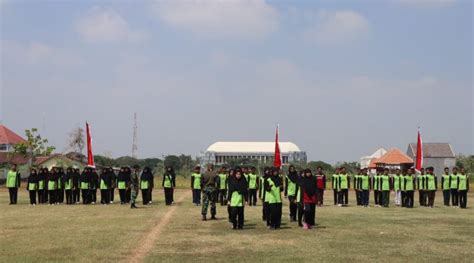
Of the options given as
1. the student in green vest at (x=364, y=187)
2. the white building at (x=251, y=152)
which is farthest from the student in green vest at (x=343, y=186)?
the white building at (x=251, y=152)

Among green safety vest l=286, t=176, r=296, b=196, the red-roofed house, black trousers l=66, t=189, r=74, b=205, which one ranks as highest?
the red-roofed house

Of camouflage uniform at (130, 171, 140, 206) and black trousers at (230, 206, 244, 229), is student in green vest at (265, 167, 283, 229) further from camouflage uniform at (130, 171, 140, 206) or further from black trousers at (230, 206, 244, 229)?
camouflage uniform at (130, 171, 140, 206)

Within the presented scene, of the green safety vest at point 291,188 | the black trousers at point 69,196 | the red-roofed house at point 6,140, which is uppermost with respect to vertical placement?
the red-roofed house at point 6,140

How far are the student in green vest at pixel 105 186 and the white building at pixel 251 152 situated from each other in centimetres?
10028

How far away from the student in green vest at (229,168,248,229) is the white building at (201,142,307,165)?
110 m

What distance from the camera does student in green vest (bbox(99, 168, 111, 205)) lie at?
24777 millimetres

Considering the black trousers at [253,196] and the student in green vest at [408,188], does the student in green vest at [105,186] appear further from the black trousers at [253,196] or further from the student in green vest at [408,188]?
the student in green vest at [408,188]

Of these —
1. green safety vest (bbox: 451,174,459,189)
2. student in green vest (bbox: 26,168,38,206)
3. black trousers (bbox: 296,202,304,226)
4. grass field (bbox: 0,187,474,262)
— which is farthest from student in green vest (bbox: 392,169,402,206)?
student in green vest (bbox: 26,168,38,206)

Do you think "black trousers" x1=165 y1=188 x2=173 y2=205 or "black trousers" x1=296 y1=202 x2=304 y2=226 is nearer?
"black trousers" x1=296 y1=202 x2=304 y2=226

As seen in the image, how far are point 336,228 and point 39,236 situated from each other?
24.4 ft

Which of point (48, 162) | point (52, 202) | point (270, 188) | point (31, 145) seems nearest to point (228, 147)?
point (48, 162)

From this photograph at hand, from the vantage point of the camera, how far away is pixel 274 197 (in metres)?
15.6

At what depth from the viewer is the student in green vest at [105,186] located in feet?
81.3

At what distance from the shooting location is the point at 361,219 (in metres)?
18.1
